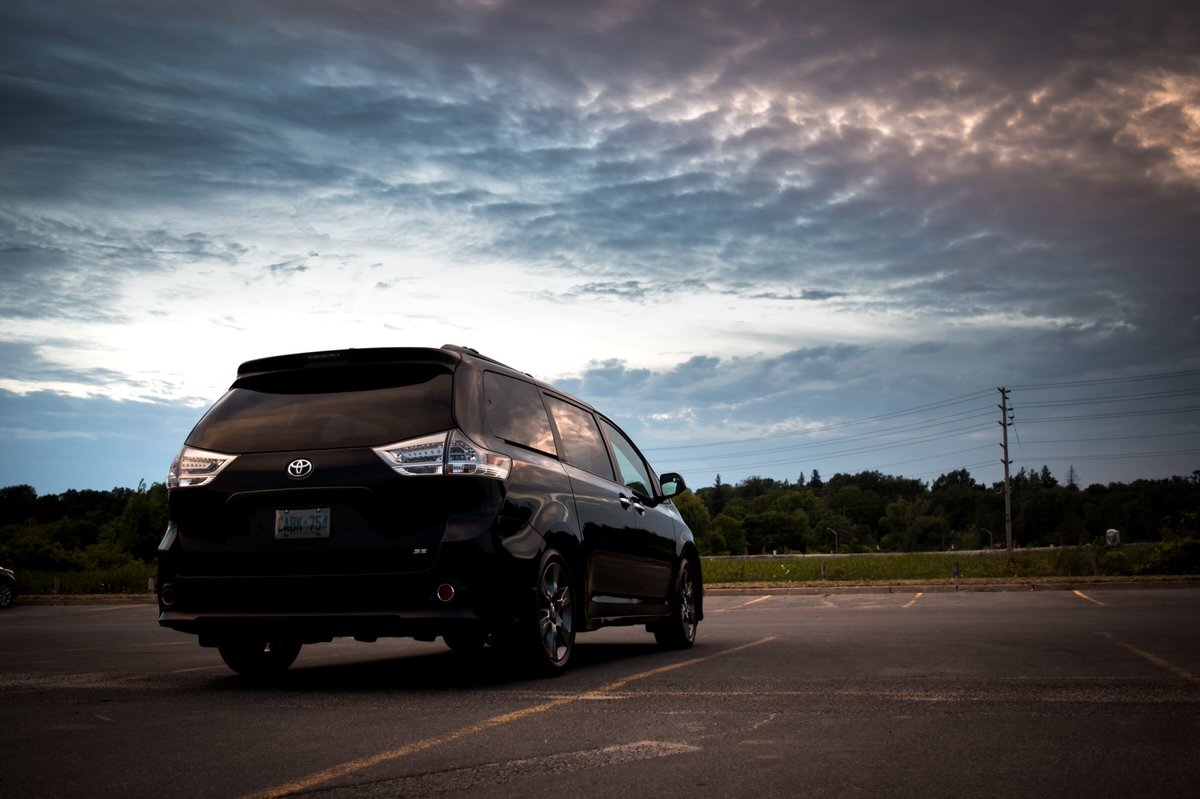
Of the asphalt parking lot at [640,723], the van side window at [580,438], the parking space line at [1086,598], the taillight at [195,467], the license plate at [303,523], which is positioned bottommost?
the parking space line at [1086,598]

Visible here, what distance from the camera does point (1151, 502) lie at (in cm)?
15150

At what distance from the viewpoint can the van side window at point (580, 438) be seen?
8.58 m

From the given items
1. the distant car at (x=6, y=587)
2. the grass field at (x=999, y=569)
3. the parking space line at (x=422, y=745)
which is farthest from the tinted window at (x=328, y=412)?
the grass field at (x=999, y=569)

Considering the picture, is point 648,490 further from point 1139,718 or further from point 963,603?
point 963,603

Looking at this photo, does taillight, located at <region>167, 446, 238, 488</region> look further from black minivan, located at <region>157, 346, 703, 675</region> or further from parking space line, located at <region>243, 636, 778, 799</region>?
parking space line, located at <region>243, 636, 778, 799</region>

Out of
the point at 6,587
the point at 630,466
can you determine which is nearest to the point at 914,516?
the point at 6,587

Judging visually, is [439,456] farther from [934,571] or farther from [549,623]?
[934,571]

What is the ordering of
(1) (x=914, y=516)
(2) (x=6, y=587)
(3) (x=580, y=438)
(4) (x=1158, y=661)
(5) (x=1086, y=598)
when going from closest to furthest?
(4) (x=1158, y=661), (3) (x=580, y=438), (5) (x=1086, y=598), (2) (x=6, y=587), (1) (x=914, y=516)

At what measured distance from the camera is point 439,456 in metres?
6.81

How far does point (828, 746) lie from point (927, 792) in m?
0.88

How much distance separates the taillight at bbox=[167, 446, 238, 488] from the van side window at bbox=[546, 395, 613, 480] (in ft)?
7.99

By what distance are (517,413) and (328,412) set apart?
1289 mm

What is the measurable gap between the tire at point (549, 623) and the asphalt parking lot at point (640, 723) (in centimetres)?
16

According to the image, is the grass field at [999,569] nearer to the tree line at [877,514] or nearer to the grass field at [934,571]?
the grass field at [934,571]
